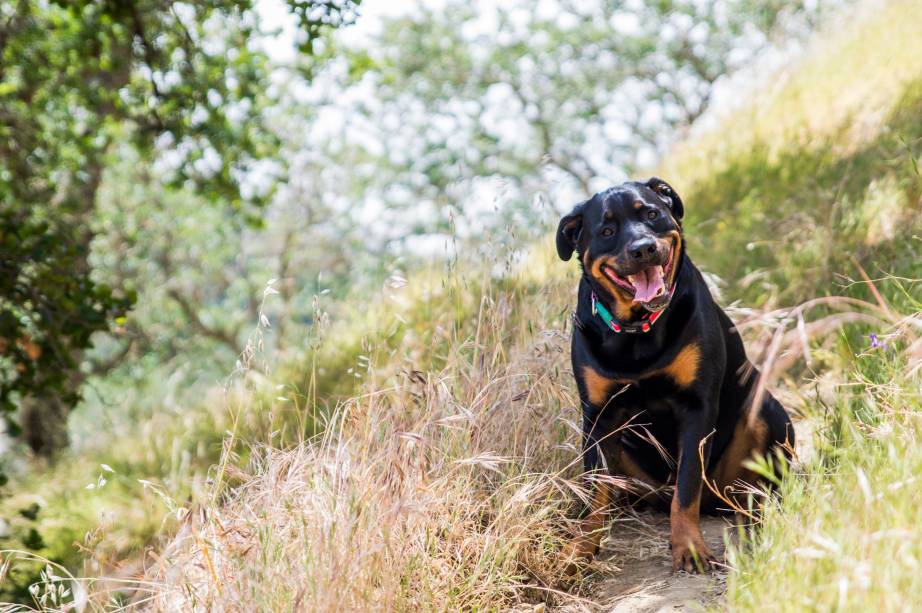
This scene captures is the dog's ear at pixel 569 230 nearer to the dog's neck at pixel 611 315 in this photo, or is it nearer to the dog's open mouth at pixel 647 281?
the dog's neck at pixel 611 315

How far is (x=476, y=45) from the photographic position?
2389 cm

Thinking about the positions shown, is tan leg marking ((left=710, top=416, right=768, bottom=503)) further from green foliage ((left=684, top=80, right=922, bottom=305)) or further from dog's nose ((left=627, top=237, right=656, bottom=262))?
green foliage ((left=684, top=80, right=922, bottom=305))

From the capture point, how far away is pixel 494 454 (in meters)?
3.69

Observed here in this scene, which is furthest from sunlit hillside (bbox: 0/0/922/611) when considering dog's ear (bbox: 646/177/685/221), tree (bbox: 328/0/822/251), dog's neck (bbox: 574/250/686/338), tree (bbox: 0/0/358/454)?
tree (bbox: 328/0/822/251)

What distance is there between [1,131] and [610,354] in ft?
24.1

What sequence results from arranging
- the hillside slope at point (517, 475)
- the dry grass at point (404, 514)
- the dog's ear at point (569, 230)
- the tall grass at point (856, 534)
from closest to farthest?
the tall grass at point (856, 534)
the hillside slope at point (517, 475)
the dry grass at point (404, 514)
the dog's ear at point (569, 230)

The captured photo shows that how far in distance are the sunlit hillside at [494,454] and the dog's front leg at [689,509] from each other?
19 cm

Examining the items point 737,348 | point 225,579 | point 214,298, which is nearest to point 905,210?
point 737,348

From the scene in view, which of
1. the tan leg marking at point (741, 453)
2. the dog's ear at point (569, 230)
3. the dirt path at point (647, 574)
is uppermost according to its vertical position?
the dog's ear at point (569, 230)

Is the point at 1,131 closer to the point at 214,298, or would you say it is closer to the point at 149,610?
the point at 149,610

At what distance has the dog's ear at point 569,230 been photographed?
3734mm

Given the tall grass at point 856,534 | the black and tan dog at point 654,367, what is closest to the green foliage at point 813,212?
the black and tan dog at point 654,367

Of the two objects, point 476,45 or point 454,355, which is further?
point 476,45

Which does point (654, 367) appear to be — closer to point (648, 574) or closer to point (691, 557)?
point (691, 557)
